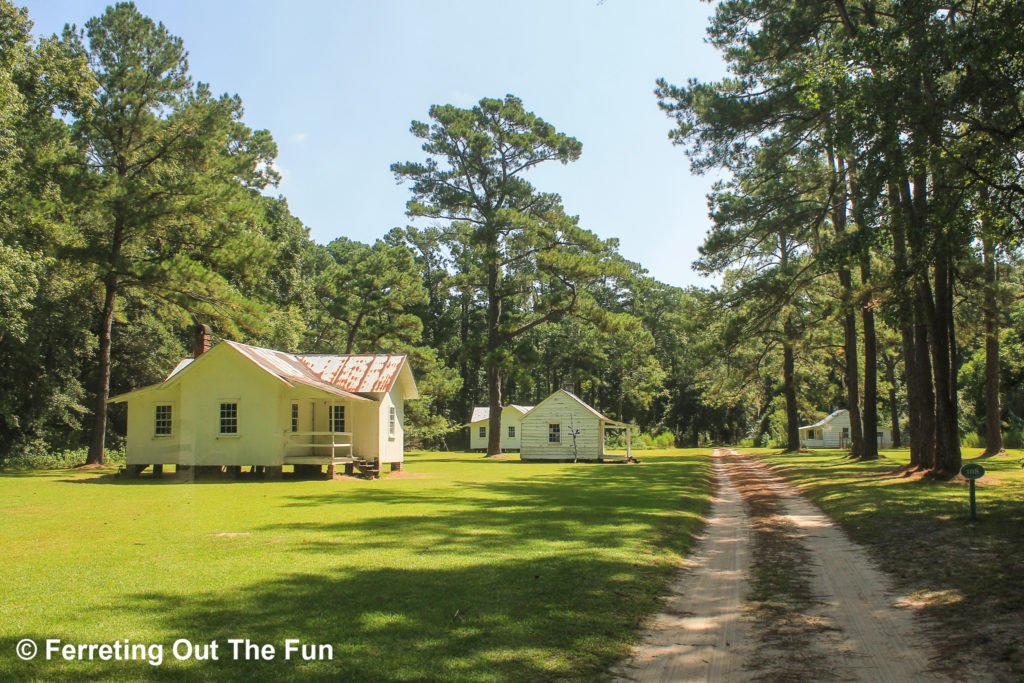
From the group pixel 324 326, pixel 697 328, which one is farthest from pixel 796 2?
pixel 324 326

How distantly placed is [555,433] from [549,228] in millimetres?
12016

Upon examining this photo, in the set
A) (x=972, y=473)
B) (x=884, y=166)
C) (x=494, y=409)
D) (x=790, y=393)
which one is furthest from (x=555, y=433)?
(x=972, y=473)

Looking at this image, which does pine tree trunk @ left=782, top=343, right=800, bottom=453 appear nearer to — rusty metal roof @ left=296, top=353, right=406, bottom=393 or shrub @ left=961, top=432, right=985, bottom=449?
shrub @ left=961, top=432, right=985, bottom=449

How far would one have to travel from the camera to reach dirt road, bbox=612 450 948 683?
4.96 m

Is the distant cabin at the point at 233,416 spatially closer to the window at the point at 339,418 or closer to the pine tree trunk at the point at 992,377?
the window at the point at 339,418

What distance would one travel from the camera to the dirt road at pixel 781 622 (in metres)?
4.96

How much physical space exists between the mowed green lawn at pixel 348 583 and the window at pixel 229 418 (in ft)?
29.7

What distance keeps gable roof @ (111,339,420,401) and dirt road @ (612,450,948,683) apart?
16837 millimetres

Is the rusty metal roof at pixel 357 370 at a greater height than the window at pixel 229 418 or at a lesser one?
greater

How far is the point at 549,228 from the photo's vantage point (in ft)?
126

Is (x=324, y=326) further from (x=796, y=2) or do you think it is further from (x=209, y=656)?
(x=209, y=656)

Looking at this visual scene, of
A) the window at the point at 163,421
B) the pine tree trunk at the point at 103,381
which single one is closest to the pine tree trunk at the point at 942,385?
the window at the point at 163,421
